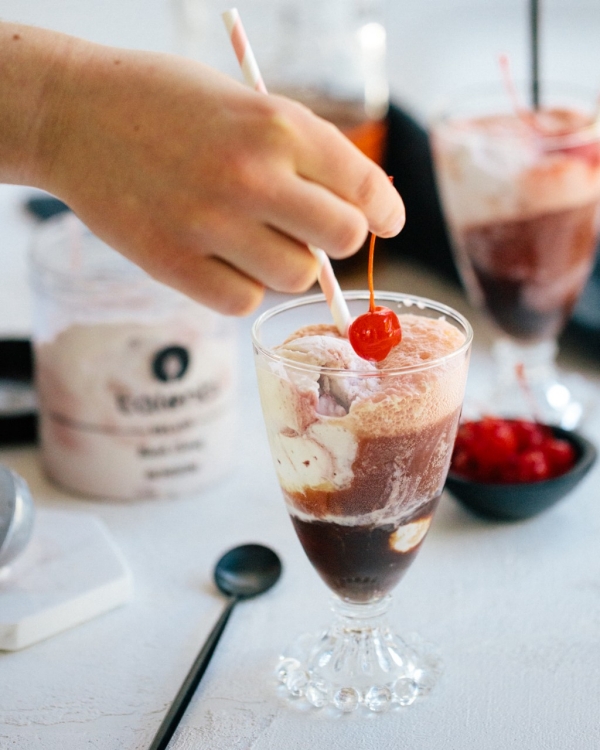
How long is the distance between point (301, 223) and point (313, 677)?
311 mm

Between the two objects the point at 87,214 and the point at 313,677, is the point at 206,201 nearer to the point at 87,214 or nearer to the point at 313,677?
the point at 87,214

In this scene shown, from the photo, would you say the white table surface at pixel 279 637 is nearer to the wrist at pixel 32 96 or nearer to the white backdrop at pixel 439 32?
the wrist at pixel 32 96

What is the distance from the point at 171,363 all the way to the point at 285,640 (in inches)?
10.8

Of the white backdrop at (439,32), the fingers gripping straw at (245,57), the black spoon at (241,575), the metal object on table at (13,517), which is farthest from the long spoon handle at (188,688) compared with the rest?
the white backdrop at (439,32)

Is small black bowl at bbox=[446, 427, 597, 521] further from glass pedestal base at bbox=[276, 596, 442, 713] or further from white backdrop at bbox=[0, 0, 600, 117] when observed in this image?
white backdrop at bbox=[0, 0, 600, 117]

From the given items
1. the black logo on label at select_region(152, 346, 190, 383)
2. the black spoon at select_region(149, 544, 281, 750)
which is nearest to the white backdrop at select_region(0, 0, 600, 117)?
the black logo on label at select_region(152, 346, 190, 383)

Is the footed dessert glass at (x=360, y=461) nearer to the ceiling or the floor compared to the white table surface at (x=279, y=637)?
nearer to the ceiling

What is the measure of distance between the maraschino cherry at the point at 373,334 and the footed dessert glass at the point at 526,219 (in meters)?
0.38

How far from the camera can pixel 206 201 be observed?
0.46m

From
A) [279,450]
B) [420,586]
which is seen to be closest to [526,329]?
[420,586]

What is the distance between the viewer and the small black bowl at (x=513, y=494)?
2.42 ft

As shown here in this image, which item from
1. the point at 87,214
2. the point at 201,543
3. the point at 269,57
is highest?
the point at 87,214

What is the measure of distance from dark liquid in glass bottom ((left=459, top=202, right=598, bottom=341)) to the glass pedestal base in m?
0.47

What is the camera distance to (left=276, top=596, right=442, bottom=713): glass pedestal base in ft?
1.90
